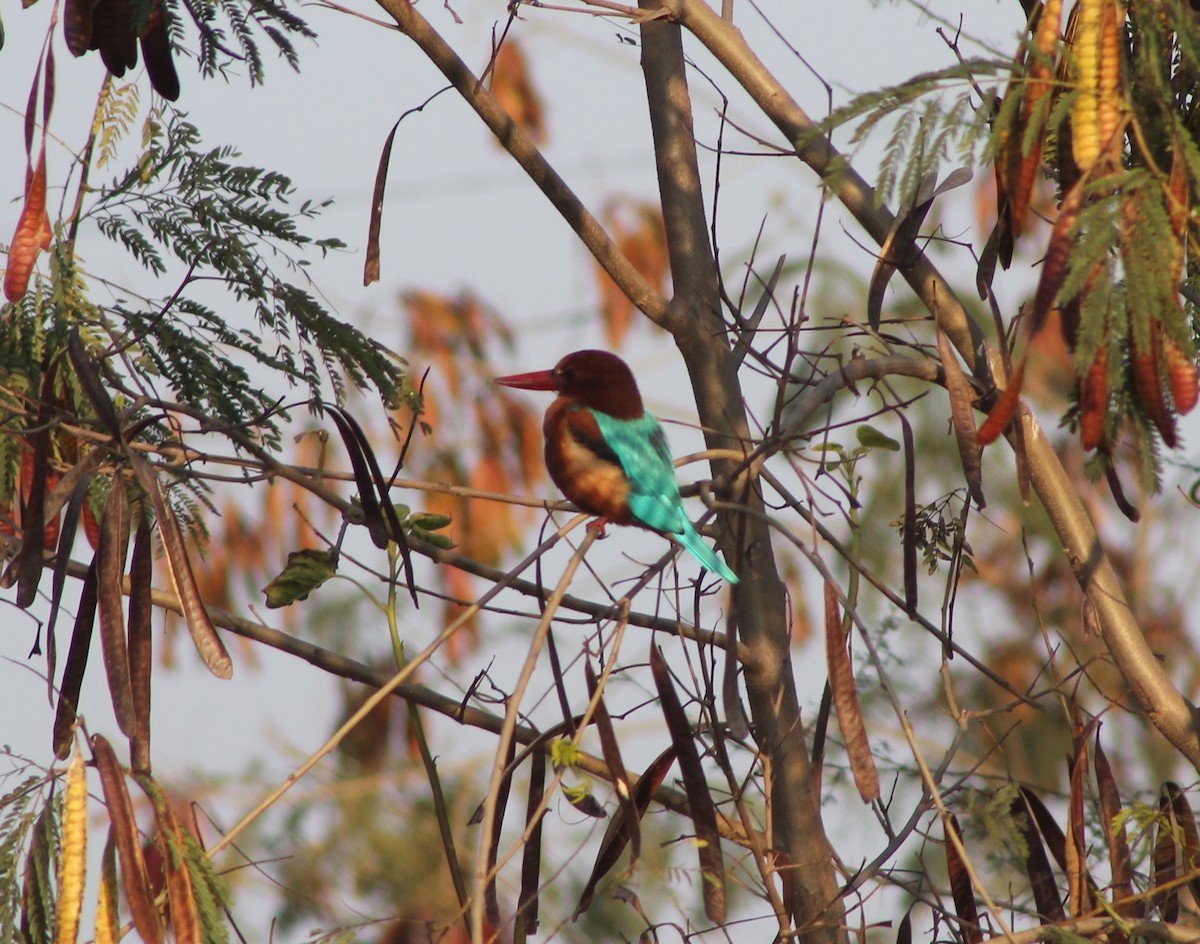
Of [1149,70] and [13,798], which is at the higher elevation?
[1149,70]

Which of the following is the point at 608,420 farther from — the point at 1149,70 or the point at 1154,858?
the point at 1149,70

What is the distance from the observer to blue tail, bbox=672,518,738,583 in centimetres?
305

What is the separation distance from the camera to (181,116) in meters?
2.76

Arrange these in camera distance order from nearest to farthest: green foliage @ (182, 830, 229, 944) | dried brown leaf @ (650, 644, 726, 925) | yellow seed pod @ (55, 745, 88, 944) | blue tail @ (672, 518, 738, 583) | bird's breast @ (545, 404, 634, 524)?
yellow seed pod @ (55, 745, 88, 944) → green foliage @ (182, 830, 229, 944) → dried brown leaf @ (650, 644, 726, 925) → blue tail @ (672, 518, 738, 583) → bird's breast @ (545, 404, 634, 524)

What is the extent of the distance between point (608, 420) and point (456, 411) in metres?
3.25

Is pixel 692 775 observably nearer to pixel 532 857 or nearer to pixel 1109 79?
pixel 532 857

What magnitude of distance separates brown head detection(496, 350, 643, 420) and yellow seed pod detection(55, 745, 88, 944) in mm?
2143

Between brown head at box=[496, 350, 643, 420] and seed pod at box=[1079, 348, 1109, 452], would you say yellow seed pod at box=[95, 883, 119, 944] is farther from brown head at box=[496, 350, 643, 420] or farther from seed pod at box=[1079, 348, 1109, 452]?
brown head at box=[496, 350, 643, 420]

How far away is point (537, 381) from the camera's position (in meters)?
3.92

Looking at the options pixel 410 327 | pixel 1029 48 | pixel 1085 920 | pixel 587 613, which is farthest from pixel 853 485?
pixel 410 327

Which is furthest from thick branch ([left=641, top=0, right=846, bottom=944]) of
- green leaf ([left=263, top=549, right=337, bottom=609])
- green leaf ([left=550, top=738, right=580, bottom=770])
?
green leaf ([left=263, top=549, right=337, bottom=609])

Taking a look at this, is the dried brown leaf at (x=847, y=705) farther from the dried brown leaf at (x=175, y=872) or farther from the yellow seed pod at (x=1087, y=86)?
the dried brown leaf at (x=175, y=872)

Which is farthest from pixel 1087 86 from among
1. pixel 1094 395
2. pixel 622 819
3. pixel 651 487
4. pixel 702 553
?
pixel 651 487

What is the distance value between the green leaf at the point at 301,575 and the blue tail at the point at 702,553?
2.46 feet
